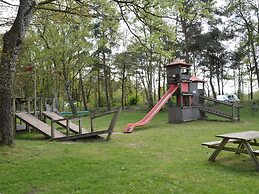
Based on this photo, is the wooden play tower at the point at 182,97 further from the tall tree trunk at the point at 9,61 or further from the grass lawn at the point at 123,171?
the tall tree trunk at the point at 9,61

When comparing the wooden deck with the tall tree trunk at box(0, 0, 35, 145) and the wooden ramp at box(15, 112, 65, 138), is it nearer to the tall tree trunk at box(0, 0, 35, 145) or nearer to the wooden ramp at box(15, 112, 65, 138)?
the wooden ramp at box(15, 112, 65, 138)

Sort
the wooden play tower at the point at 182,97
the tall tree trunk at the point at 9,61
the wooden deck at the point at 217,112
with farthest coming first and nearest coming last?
the wooden play tower at the point at 182,97
the wooden deck at the point at 217,112
the tall tree trunk at the point at 9,61

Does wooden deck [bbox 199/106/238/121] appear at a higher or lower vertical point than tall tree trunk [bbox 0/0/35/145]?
lower

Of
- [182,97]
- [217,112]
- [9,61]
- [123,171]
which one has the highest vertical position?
[9,61]

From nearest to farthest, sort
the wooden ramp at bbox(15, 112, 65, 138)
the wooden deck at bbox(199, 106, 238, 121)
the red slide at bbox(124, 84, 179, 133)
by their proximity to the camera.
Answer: the wooden ramp at bbox(15, 112, 65, 138)
the red slide at bbox(124, 84, 179, 133)
the wooden deck at bbox(199, 106, 238, 121)

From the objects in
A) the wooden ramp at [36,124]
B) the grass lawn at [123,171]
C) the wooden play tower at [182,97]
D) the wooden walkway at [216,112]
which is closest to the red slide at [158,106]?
the wooden play tower at [182,97]

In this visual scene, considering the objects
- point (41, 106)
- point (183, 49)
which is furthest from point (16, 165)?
point (183, 49)

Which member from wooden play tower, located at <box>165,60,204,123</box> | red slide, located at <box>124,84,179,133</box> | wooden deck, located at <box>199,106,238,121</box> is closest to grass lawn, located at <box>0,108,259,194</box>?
red slide, located at <box>124,84,179,133</box>

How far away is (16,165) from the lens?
5.79m

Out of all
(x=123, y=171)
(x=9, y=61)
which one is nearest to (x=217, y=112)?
(x=123, y=171)

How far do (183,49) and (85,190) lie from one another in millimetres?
24573

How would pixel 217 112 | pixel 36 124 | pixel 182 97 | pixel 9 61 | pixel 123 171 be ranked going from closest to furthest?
pixel 123 171, pixel 9 61, pixel 36 124, pixel 217 112, pixel 182 97

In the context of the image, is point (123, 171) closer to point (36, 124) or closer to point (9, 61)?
point (9, 61)

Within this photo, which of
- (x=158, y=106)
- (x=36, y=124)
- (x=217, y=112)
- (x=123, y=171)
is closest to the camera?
(x=123, y=171)
